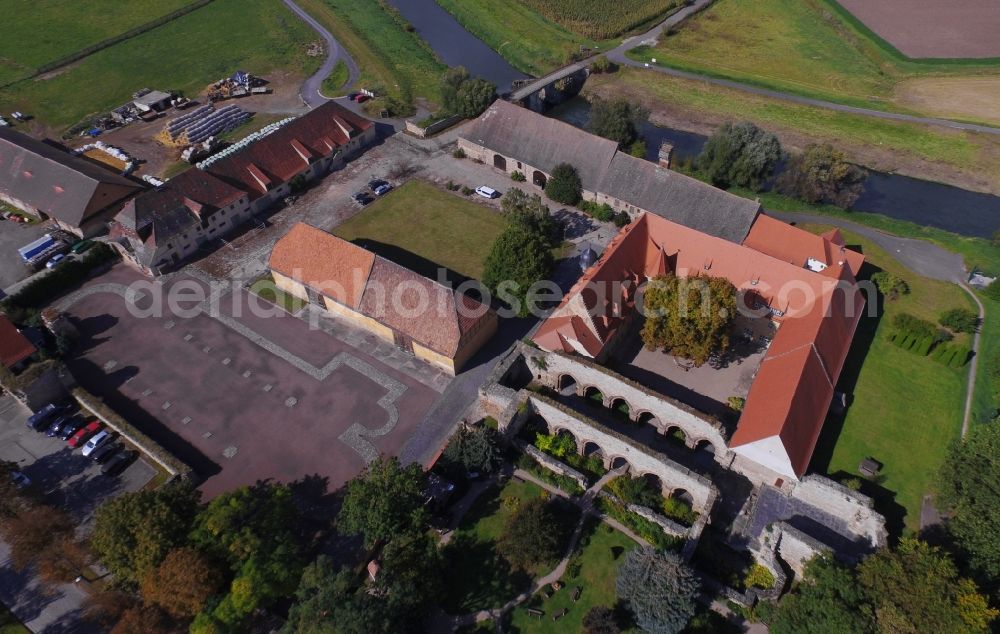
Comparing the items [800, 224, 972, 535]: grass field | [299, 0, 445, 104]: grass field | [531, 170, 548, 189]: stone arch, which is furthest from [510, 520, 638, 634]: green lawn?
[299, 0, 445, 104]: grass field

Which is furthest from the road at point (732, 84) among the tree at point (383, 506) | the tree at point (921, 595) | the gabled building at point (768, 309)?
the tree at point (383, 506)

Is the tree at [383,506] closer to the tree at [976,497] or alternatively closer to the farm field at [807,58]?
the tree at [976,497]

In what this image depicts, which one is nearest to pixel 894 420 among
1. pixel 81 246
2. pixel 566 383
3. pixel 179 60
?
pixel 566 383

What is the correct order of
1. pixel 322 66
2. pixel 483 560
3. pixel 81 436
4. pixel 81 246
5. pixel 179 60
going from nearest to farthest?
pixel 483 560, pixel 81 436, pixel 81 246, pixel 322 66, pixel 179 60

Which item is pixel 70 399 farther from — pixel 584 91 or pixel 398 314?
pixel 584 91

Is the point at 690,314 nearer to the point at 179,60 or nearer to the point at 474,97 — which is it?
the point at 474,97

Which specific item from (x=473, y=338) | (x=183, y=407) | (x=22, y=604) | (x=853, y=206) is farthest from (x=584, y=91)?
(x=22, y=604)

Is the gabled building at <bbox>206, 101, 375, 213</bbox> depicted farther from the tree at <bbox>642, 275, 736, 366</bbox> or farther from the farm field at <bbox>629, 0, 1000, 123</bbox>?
the farm field at <bbox>629, 0, 1000, 123</bbox>
